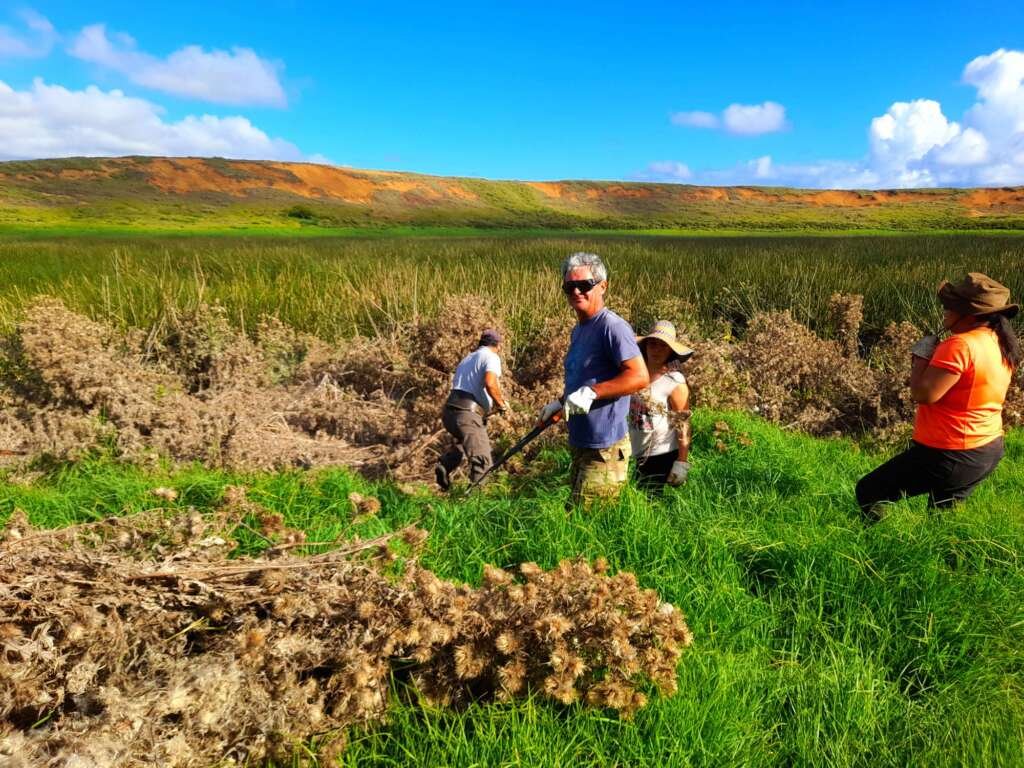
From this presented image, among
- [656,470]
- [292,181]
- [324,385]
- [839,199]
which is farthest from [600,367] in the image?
[839,199]

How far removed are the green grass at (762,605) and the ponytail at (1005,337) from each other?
1.02 meters

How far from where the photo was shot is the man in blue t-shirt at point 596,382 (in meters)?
3.48

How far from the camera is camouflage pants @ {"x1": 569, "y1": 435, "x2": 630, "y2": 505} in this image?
3781mm

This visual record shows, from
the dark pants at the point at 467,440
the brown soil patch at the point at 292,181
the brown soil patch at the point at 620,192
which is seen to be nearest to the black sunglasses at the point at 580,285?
the dark pants at the point at 467,440

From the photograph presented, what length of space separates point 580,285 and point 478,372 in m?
2.29

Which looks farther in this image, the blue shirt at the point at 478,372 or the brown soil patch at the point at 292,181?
the brown soil patch at the point at 292,181

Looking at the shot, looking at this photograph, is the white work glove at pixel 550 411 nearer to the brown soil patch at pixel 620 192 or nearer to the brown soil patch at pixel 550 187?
the brown soil patch at pixel 550 187

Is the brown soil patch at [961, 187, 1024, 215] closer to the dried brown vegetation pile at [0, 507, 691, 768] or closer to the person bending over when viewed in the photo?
the person bending over

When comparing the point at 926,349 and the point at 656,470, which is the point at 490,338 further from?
the point at 926,349

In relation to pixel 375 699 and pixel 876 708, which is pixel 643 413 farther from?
pixel 375 699

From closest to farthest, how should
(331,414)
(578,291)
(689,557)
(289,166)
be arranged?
(689,557)
(578,291)
(331,414)
(289,166)

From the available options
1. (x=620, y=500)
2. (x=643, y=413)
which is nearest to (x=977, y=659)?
(x=620, y=500)

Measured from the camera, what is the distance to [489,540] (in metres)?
3.52

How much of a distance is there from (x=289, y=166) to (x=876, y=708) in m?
108
